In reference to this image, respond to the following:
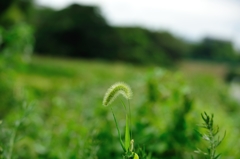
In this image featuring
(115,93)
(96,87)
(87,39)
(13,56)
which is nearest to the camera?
(115,93)

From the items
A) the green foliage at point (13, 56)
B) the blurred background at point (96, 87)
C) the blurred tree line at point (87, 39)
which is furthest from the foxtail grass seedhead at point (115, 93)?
the blurred tree line at point (87, 39)

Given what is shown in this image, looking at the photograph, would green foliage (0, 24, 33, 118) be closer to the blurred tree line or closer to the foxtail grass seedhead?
the foxtail grass seedhead

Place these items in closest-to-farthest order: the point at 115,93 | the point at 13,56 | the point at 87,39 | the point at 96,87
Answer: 1. the point at 115,93
2. the point at 13,56
3. the point at 96,87
4. the point at 87,39

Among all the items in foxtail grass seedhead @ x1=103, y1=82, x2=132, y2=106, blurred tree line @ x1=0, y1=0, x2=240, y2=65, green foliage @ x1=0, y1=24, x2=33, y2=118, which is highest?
foxtail grass seedhead @ x1=103, y1=82, x2=132, y2=106

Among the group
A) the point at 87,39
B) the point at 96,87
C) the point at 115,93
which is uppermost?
the point at 115,93

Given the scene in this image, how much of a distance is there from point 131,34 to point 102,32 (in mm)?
5589

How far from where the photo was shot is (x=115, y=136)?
97.4 inches

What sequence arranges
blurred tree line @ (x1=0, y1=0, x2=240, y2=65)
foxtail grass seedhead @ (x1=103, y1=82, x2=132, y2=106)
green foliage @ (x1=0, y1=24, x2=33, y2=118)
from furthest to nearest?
blurred tree line @ (x1=0, y1=0, x2=240, y2=65) < green foliage @ (x1=0, y1=24, x2=33, y2=118) < foxtail grass seedhead @ (x1=103, y1=82, x2=132, y2=106)

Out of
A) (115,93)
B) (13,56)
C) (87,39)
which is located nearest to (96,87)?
(13,56)

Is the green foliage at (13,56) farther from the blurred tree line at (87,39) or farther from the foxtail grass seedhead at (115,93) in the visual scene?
the blurred tree line at (87,39)

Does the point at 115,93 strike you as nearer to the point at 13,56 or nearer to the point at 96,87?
the point at 13,56

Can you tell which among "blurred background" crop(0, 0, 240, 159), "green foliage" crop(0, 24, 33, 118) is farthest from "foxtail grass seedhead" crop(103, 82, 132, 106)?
"green foliage" crop(0, 24, 33, 118)

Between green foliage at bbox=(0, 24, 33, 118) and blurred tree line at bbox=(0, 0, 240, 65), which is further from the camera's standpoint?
blurred tree line at bbox=(0, 0, 240, 65)

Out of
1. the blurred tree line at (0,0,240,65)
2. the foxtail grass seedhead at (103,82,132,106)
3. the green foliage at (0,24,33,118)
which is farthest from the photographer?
the blurred tree line at (0,0,240,65)
